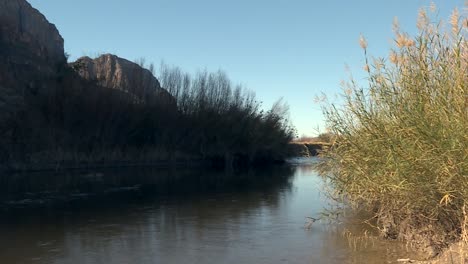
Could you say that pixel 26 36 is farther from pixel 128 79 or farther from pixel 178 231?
pixel 178 231

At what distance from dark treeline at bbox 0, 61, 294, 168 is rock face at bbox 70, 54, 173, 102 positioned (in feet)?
2.72

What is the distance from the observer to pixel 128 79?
151 feet

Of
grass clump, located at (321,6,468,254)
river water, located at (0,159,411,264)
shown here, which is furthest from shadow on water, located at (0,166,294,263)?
grass clump, located at (321,6,468,254)

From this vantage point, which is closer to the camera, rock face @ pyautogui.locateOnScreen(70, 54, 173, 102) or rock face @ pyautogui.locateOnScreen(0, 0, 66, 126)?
rock face @ pyautogui.locateOnScreen(0, 0, 66, 126)

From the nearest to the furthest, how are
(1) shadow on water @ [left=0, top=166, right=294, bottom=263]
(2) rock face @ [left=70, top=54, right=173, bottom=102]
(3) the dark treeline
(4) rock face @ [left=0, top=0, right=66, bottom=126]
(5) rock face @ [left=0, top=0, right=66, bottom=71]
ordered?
(1) shadow on water @ [left=0, top=166, right=294, bottom=263], (3) the dark treeline, (4) rock face @ [left=0, top=0, right=66, bottom=126], (2) rock face @ [left=70, top=54, right=173, bottom=102], (5) rock face @ [left=0, top=0, right=66, bottom=71]

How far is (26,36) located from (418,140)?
2250 inches

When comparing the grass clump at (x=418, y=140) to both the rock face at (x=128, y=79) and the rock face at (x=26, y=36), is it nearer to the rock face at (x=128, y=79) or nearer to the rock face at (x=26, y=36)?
the rock face at (x=128, y=79)

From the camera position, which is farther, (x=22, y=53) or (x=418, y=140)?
(x=22, y=53)

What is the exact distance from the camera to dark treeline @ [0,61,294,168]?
118ft

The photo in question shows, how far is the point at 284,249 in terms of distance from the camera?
863cm

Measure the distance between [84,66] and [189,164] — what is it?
16635mm

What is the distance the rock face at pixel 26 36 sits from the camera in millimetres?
50312

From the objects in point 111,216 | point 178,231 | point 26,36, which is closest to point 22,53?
point 26,36

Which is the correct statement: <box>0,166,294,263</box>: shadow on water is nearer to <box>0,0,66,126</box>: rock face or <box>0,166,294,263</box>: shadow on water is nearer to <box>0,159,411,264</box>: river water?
<box>0,159,411,264</box>: river water
